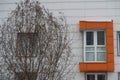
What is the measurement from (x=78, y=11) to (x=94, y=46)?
240cm

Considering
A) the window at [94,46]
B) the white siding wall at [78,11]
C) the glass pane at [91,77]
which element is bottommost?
the glass pane at [91,77]

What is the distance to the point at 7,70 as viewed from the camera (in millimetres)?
20312

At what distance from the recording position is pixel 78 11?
23.6 m

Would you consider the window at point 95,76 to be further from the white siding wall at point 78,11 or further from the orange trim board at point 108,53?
the white siding wall at point 78,11

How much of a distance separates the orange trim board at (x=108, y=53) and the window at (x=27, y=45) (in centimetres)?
446

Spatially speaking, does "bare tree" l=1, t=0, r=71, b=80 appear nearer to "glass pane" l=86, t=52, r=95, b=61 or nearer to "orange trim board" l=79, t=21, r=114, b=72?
"orange trim board" l=79, t=21, r=114, b=72

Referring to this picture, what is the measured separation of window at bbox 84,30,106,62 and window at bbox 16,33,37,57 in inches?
191

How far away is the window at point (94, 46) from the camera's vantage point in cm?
2289

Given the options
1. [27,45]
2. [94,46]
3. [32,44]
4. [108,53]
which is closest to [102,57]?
[108,53]

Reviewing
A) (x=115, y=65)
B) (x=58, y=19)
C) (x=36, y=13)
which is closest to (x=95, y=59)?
(x=115, y=65)

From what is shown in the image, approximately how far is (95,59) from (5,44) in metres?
5.73

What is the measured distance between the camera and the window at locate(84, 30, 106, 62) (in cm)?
2289

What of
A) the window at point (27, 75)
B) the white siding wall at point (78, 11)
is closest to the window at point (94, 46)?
the white siding wall at point (78, 11)

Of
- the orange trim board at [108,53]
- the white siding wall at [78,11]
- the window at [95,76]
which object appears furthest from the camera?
the white siding wall at [78,11]
